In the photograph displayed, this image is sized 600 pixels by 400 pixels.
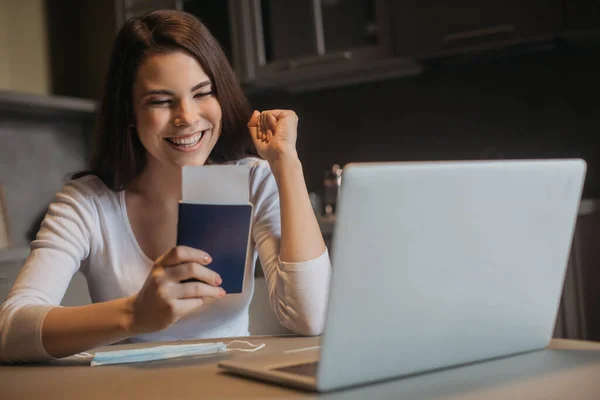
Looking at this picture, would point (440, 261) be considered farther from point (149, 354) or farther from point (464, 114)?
point (464, 114)

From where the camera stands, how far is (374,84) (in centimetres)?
299

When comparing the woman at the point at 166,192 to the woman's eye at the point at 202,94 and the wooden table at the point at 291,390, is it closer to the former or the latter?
the woman's eye at the point at 202,94

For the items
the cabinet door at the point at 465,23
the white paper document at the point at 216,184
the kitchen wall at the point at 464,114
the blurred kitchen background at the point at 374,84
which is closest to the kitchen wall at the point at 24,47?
the blurred kitchen background at the point at 374,84

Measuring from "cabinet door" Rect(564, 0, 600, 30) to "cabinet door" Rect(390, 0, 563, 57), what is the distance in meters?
0.03

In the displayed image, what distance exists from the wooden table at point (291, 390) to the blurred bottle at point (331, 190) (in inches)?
76.9

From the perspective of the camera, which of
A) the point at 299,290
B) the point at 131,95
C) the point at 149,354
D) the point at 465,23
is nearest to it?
the point at 149,354

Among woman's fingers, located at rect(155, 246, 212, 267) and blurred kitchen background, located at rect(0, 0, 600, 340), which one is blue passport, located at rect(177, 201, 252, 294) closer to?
woman's fingers, located at rect(155, 246, 212, 267)

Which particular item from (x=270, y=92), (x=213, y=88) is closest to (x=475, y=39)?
(x=270, y=92)

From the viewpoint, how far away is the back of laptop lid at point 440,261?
2.28 ft

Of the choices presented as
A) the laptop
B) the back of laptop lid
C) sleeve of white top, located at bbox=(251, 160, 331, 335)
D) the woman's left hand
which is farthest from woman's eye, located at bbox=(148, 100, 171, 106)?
the back of laptop lid

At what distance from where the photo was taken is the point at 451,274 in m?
0.77

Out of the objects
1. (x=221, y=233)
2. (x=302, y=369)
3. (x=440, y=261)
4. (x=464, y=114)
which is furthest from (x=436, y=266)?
(x=464, y=114)

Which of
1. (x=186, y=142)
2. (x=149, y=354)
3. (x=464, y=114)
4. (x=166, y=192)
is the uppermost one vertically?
(x=464, y=114)

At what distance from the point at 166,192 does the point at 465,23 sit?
1.33 meters
